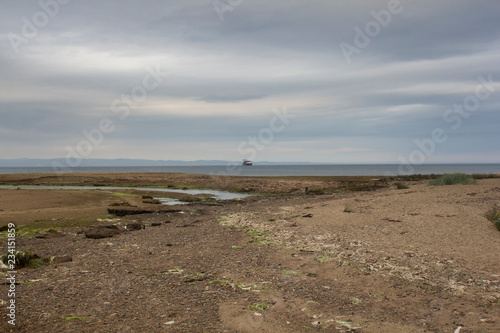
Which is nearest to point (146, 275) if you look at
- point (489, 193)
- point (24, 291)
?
point (24, 291)

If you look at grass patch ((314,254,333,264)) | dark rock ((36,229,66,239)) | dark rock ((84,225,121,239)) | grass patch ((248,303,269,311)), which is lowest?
dark rock ((36,229,66,239))

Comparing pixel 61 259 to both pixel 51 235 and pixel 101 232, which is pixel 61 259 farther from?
pixel 51 235

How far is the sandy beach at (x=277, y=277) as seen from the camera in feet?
21.7

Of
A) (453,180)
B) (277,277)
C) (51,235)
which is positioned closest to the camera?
(277,277)

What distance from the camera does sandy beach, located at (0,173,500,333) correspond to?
6.61 meters

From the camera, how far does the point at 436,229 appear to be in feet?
42.3

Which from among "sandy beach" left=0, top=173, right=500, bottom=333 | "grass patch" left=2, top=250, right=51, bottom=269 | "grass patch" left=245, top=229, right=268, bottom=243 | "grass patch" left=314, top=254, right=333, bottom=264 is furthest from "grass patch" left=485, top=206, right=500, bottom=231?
"grass patch" left=2, top=250, right=51, bottom=269

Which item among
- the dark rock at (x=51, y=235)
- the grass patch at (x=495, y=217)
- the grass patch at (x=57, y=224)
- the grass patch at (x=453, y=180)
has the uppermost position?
the grass patch at (x=453, y=180)

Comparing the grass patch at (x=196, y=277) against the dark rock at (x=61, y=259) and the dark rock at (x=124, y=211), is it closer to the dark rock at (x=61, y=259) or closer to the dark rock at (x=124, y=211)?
the dark rock at (x=61, y=259)

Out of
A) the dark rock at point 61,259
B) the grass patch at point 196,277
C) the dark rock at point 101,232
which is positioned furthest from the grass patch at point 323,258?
the dark rock at point 101,232

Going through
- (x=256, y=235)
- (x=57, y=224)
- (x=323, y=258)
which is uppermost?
(x=323, y=258)

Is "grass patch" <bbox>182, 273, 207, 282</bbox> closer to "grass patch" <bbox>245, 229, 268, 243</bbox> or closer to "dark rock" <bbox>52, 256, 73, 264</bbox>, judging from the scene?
"dark rock" <bbox>52, 256, 73, 264</bbox>

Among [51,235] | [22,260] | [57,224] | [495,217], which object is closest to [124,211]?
[57,224]

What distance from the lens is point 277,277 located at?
366 inches
